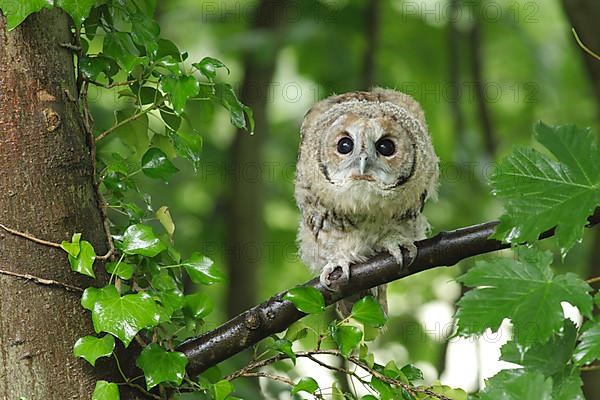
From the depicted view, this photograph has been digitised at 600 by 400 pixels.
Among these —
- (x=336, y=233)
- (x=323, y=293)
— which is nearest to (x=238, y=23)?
(x=336, y=233)

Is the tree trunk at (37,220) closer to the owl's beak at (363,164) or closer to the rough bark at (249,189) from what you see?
the owl's beak at (363,164)

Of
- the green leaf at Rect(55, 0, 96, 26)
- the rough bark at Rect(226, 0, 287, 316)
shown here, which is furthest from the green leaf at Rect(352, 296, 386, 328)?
the rough bark at Rect(226, 0, 287, 316)

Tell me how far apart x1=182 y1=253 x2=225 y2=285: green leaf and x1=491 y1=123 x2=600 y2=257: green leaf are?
0.44 meters

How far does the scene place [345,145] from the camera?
2062 millimetres

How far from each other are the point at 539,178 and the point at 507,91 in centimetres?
335

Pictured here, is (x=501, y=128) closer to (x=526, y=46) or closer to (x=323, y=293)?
(x=526, y=46)

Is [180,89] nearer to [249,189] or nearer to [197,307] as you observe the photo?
[197,307]

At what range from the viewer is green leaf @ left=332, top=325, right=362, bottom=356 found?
4.38 feet

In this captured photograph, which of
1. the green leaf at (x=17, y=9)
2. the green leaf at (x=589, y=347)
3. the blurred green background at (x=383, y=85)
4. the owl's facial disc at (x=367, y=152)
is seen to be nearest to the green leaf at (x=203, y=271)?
the green leaf at (x=17, y=9)

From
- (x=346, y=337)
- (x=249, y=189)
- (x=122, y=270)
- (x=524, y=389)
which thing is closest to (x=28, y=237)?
(x=122, y=270)

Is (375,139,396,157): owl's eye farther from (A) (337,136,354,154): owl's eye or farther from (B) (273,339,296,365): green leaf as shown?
(B) (273,339,296,365): green leaf

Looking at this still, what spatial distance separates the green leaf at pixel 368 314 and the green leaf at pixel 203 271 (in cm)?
22

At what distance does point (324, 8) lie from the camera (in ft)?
11.1

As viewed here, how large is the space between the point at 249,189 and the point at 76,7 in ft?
7.46
